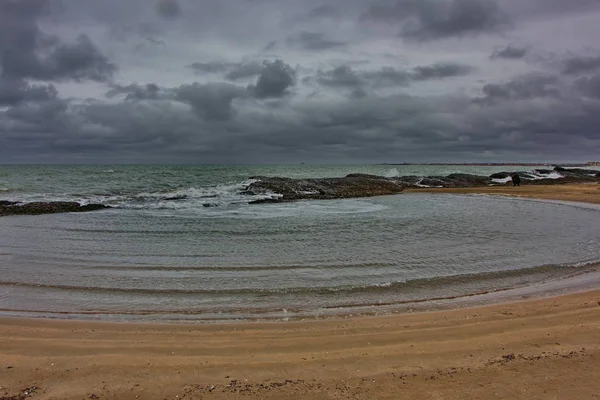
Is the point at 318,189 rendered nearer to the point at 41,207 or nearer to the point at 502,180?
the point at 41,207

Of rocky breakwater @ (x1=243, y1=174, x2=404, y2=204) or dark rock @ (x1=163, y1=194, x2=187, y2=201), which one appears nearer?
dark rock @ (x1=163, y1=194, x2=187, y2=201)

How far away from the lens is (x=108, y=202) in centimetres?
3278

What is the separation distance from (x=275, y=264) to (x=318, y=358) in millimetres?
6608

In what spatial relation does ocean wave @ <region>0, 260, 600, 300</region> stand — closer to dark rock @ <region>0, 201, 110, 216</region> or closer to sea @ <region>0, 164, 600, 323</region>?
sea @ <region>0, 164, 600, 323</region>

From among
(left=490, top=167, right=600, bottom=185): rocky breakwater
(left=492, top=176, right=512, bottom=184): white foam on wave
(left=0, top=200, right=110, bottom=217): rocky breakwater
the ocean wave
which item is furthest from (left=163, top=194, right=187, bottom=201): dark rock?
(left=492, top=176, right=512, bottom=184): white foam on wave

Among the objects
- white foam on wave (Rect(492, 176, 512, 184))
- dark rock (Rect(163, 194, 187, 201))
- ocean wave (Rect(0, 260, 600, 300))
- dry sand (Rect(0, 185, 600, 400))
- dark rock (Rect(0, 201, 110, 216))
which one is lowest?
dry sand (Rect(0, 185, 600, 400))

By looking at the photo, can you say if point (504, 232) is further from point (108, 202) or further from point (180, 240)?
point (108, 202)

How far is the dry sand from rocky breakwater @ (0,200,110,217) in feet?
73.5

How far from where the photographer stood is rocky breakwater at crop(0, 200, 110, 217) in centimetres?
2684

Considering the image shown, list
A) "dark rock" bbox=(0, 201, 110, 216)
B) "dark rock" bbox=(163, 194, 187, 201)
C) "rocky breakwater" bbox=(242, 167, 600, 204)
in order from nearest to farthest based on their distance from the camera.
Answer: "dark rock" bbox=(0, 201, 110, 216) → "dark rock" bbox=(163, 194, 187, 201) → "rocky breakwater" bbox=(242, 167, 600, 204)

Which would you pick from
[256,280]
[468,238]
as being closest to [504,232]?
[468,238]

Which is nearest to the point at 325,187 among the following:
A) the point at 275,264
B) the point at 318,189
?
the point at 318,189

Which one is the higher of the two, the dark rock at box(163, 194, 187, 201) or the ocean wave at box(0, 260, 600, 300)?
the dark rock at box(163, 194, 187, 201)

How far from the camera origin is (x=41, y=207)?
28.0 meters
